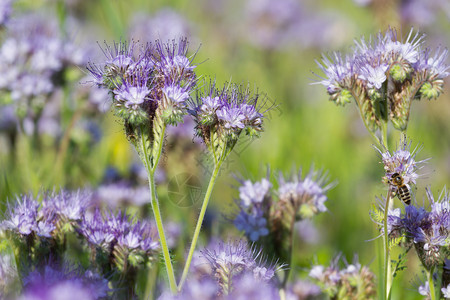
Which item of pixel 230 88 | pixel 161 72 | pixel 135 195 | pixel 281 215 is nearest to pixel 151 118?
pixel 161 72

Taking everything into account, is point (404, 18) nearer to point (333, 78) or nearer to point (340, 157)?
point (340, 157)

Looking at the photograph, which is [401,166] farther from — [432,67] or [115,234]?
Result: [115,234]

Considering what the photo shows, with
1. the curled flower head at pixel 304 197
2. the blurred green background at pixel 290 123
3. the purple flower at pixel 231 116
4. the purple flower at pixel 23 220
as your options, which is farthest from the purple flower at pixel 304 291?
the purple flower at pixel 23 220

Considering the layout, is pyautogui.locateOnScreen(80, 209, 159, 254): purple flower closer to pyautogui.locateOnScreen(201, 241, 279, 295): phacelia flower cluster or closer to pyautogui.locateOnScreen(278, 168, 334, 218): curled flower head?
pyautogui.locateOnScreen(201, 241, 279, 295): phacelia flower cluster

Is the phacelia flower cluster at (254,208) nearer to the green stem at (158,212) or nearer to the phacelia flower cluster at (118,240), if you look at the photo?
the phacelia flower cluster at (118,240)

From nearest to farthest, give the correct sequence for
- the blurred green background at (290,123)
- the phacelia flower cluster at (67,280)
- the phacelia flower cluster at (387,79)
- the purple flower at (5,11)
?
1. the phacelia flower cluster at (67,280)
2. the phacelia flower cluster at (387,79)
3. the purple flower at (5,11)
4. the blurred green background at (290,123)

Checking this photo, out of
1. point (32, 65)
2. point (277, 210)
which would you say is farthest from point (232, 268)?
point (32, 65)
